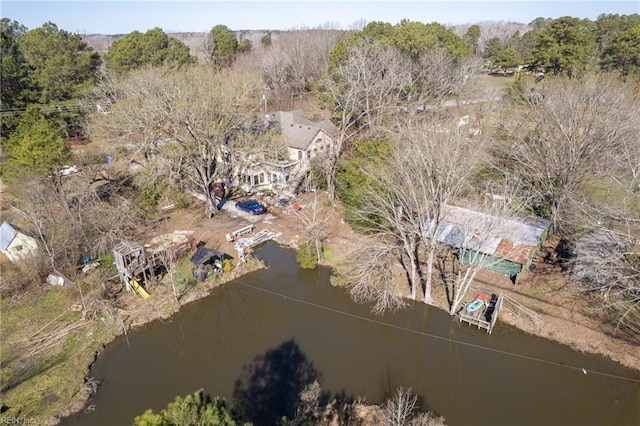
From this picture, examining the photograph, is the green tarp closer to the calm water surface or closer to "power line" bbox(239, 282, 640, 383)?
the calm water surface

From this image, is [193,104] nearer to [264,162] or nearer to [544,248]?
[264,162]

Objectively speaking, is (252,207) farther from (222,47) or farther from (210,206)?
(222,47)

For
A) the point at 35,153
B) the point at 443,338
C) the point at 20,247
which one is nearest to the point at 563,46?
the point at 443,338

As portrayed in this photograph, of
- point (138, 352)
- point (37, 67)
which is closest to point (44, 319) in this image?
point (138, 352)

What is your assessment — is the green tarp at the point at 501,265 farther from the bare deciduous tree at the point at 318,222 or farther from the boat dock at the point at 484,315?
the bare deciduous tree at the point at 318,222

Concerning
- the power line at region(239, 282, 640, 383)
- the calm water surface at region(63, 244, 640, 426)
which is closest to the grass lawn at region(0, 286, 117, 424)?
the calm water surface at region(63, 244, 640, 426)

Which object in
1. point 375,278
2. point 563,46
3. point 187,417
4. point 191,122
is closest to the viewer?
point 187,417

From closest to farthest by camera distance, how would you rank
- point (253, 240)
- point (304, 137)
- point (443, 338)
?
point (443, 338) < point (253, 240) < point (304, 137)
